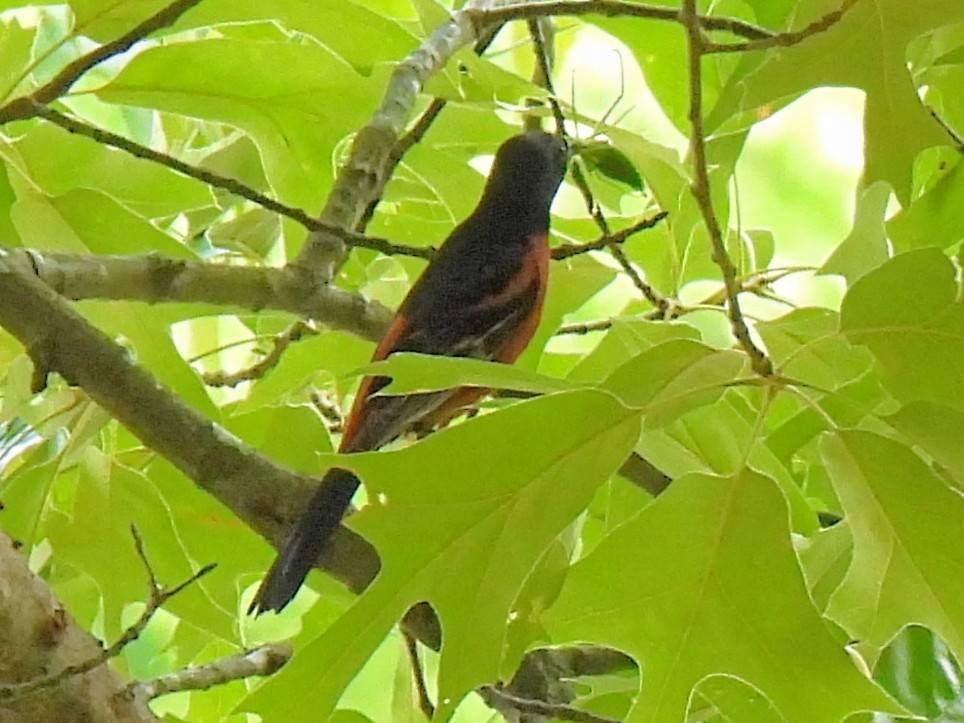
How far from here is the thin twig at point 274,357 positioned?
0.96 m

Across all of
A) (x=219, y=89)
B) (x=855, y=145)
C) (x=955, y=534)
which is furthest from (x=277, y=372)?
(x=855, y=145)

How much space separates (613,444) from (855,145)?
105cm

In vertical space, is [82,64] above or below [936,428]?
above

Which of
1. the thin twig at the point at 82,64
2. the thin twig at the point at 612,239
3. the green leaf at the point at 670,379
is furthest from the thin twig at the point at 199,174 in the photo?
the green leaf at the point at 670,379

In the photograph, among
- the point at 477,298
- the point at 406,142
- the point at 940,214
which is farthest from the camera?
the point at 477,298

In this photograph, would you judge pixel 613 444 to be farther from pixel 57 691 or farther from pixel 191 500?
pixel 191 500

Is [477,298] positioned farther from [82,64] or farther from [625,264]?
[82,64]

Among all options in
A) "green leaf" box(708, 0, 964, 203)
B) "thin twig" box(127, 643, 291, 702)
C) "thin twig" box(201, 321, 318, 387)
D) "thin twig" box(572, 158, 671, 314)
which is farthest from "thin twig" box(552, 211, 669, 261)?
"thin twig" box(127, 643, 291, 702)

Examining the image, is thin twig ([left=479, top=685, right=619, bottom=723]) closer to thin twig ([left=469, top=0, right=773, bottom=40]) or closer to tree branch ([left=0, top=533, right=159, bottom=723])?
tree branch ([left=0, top=533, right=159, bottom=723])

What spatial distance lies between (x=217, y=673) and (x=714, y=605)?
1.12 feet

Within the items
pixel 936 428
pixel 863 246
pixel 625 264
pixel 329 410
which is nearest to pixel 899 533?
pixel 936 428

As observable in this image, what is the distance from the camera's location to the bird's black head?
1017 mm

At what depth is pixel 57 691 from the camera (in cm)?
62

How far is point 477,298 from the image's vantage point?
39.3 inches
